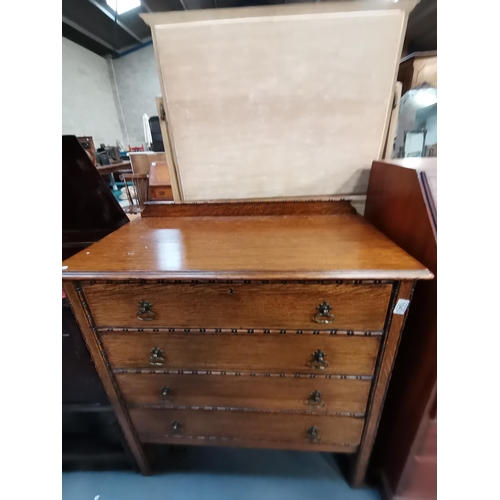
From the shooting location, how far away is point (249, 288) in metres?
0.66

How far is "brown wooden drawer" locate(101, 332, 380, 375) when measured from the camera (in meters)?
0.72

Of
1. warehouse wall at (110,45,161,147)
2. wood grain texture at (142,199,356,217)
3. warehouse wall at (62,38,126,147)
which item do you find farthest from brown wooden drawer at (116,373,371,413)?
warehouse wall at (110,45,161,147)

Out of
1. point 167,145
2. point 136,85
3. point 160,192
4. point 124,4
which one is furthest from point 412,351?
point 136,85

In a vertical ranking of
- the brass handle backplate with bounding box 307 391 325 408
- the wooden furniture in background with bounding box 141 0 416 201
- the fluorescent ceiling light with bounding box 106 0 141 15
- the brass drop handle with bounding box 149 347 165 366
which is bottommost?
the brass handle backplate with bounding box 307 391 325 408

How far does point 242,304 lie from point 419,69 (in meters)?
1.32

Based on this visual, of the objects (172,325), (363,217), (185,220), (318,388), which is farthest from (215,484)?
(363,217)

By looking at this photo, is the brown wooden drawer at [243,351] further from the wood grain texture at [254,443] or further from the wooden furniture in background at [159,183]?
the wooden furniture in background at [159,183]

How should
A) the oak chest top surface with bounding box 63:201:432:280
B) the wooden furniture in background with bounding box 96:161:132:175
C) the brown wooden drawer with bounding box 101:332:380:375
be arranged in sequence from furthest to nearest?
the wooden furniture in background with bounding box 96:161:132:175
the brown wooden drawer with bounding box 101:332:380:375
the oak chest top surface with bounding box 63:201:432:280

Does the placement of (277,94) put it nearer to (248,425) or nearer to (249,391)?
(249,391)

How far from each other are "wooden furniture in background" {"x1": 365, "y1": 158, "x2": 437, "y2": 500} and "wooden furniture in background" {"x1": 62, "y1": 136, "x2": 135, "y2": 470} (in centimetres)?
101

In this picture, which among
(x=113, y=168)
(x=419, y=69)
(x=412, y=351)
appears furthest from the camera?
(x=113, y=168)

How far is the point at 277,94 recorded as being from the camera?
0.98 metres

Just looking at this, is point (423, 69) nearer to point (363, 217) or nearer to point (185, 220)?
A: point (363, 217)

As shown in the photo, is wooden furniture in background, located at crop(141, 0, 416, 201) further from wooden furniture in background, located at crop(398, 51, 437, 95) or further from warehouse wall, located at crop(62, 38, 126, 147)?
warehouse wall, located at crop(62, 38, 126, 147)
